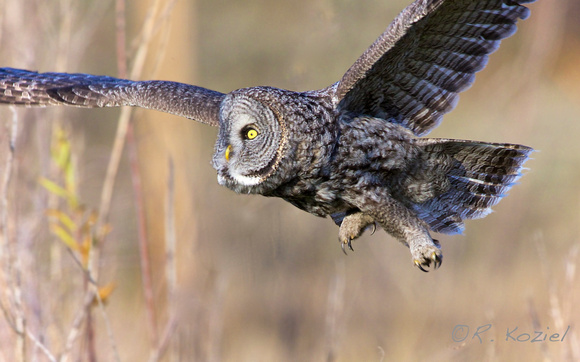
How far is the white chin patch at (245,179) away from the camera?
340 cm

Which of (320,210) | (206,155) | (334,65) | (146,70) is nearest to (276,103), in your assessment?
(320,210)

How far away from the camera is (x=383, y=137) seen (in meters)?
3.54

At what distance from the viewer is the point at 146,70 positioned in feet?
23.9

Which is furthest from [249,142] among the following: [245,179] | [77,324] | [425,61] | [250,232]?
[250,232]

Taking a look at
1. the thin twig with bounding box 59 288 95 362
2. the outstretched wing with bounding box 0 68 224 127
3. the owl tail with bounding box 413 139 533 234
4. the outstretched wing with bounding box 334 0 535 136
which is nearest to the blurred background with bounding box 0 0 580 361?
the thin twig with bounding box 59 288 95 362

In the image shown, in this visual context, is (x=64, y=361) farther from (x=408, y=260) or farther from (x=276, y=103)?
(x=408, y=260)

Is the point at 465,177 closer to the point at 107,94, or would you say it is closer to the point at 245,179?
the point at 245,179

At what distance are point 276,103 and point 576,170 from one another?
28.3 feet

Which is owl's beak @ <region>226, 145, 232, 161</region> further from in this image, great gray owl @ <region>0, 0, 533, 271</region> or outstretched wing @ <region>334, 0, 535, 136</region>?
outstretched wing @ <region>334, 0, 535, 136</region>

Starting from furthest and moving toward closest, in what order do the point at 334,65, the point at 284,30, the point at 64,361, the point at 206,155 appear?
the point at 284,30
the point at 206,155
the point at 334,65
the point at 64,361

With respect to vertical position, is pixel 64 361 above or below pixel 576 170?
below

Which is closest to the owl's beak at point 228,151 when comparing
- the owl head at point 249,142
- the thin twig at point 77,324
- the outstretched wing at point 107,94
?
the owl head at point 249,142

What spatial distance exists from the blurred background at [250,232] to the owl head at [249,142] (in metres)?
0.39

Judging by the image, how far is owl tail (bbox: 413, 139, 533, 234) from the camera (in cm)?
364
